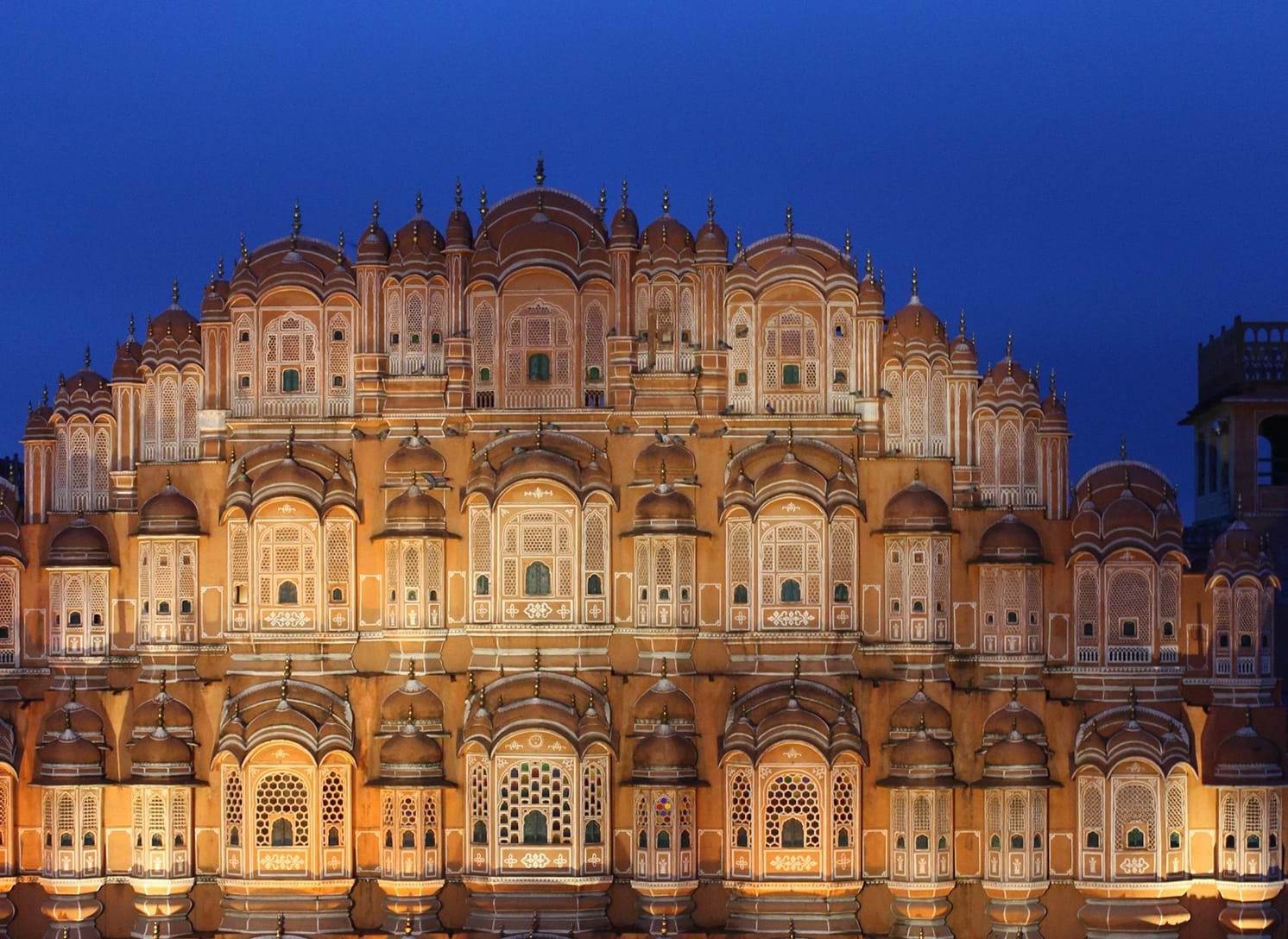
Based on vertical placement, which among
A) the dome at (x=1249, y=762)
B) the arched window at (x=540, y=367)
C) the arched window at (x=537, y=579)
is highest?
the arched window at (x=540, y=367)

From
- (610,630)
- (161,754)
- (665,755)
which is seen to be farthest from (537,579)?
(161,754)

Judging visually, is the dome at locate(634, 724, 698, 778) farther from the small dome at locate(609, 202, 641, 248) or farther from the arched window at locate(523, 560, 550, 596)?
the small dome at locate(609, 202, 641, 248)

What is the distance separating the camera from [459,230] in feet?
104

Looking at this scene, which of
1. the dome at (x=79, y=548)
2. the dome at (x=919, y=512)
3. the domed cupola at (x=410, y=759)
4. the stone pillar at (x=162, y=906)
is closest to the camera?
the domed cupola at (x=410, y=759)

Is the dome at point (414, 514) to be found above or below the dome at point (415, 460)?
below

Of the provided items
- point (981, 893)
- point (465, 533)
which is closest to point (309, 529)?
point (465, 533)

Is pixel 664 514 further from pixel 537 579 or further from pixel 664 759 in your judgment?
pixel 664 759

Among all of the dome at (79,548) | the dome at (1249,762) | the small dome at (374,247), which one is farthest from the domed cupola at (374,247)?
the dome at (1249,762)

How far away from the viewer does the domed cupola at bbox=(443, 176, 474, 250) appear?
31484mm

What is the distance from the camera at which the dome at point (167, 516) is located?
30.9 m

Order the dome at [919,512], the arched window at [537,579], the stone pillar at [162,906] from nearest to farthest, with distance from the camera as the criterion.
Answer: the dome at [919,512], the stone pillar at [162,906], the arched window at [537,579]

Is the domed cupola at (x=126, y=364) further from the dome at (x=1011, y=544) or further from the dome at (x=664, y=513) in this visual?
the dome at (x=1011, y=544)

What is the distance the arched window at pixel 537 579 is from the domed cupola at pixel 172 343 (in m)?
6.62

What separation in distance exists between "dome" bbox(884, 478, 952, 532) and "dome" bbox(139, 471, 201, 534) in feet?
37.1
